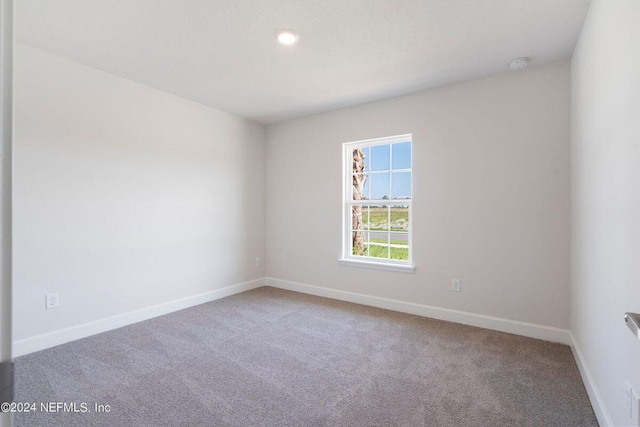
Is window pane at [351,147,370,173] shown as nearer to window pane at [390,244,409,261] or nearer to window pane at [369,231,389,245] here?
window pane at [369,231,389,245]

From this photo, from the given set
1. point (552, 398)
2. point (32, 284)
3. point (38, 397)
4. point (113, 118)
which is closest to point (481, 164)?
point (552, 398)

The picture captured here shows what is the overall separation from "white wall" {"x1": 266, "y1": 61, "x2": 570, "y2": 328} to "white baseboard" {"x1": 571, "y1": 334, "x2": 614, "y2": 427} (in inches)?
17.5

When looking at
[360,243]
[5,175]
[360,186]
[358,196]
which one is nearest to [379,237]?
[360,243]

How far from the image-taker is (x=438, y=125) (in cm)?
330

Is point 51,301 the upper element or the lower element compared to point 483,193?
lower

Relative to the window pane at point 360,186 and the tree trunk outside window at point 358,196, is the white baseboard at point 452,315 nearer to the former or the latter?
the tree trunk outside window at point 358,196

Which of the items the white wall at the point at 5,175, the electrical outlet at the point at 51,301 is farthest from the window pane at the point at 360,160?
the white wall at the point at 5,175

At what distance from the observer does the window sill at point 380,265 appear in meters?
3.51

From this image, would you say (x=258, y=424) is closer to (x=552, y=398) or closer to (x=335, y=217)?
(x=552, y=398)

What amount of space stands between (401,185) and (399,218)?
40 cm

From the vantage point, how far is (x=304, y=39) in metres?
2.39

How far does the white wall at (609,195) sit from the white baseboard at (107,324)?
375cm

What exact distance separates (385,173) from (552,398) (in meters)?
2.61

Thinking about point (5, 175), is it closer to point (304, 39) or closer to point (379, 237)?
point (304, 39)
